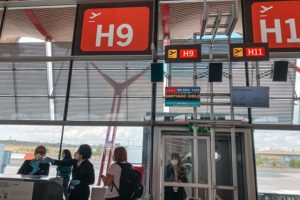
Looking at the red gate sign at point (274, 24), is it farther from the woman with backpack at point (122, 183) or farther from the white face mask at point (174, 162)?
the woman with backpack at point (122, 183)

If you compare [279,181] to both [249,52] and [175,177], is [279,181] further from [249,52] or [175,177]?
[249,52]

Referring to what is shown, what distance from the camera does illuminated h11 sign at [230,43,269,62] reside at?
11.0ft

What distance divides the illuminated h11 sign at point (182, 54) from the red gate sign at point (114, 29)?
Result: 2.91 feet

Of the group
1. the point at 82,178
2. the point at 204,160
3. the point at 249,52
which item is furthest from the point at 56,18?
the point at 204,160

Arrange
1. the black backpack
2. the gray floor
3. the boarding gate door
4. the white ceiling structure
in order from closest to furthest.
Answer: the black backpack
the boarding gate door
the gray floor
the white ceiling structure

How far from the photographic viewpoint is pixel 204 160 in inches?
150

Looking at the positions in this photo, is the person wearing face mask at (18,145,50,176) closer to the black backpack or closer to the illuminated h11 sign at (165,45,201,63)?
the black backpack

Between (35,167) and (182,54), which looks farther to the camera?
(182,54)

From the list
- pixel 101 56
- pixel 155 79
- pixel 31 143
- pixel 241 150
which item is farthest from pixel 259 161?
pixel 31 143

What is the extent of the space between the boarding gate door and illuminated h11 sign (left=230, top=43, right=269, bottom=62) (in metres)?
0.92

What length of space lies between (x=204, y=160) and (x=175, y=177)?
584 millimetres

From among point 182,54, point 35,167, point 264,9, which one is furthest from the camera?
point 264,9

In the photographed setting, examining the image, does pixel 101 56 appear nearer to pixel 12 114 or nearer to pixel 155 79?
pixel 155 79

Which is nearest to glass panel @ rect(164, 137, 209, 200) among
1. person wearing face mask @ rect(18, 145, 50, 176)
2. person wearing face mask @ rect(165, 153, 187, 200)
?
person wearing face mask @ rect(165, 153, 187, 200)
